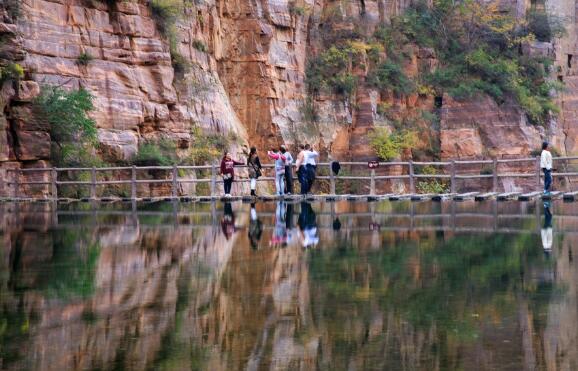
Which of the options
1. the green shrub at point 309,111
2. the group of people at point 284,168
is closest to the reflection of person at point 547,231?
the group of people at point 284,168

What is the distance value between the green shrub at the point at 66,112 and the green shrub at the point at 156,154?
246 cm

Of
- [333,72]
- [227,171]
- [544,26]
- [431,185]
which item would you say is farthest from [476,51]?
[227,171]

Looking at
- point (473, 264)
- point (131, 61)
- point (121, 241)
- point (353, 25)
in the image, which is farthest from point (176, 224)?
point (353, 25)

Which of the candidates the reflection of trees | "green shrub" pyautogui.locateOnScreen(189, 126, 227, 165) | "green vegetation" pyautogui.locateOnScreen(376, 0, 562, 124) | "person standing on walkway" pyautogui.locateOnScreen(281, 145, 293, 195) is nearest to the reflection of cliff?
the reflection of trees

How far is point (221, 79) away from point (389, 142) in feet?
31.2

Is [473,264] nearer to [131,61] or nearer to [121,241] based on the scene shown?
[121,241]

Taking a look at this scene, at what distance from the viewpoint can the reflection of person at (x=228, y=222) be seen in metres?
22.8

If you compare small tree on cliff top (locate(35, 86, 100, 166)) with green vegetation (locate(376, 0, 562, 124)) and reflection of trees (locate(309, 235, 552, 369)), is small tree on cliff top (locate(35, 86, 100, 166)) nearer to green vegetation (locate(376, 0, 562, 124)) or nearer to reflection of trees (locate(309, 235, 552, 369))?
reflection of trees (locate(309, 235, 552, 369))

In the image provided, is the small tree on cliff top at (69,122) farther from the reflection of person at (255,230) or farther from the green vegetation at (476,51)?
the green vegetation at (476,51)

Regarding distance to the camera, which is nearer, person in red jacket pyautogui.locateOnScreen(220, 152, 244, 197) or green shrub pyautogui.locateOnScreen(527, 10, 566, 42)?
person in red jacket pyautogui.locateOnScreen(220, 152, 244, 197)

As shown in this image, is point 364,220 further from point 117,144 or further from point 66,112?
point 117,144

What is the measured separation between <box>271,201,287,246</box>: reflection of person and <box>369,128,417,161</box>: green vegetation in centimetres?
2570

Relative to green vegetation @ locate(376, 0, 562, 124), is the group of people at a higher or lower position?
lower

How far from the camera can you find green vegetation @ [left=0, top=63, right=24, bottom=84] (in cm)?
3869
